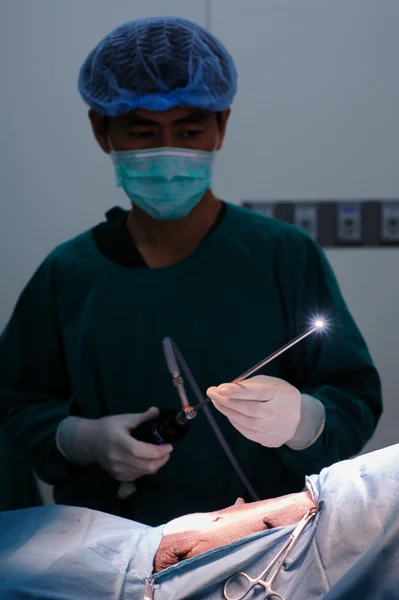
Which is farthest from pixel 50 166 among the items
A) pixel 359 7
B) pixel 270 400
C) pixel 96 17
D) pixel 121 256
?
pixel 270 400

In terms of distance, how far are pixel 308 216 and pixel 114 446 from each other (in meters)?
0.95

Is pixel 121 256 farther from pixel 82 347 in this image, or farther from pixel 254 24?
pixel 254 24

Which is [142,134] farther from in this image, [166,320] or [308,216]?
[308,216]

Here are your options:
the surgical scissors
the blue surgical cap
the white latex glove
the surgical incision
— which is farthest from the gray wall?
the surgical scissors

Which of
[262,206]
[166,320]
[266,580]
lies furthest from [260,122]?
[266,580]

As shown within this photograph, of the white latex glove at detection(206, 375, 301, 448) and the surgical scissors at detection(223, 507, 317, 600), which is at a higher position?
the white latex glove at detection(206, 375, 301, 448)

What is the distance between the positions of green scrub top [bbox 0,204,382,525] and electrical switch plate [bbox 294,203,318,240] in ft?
1.71

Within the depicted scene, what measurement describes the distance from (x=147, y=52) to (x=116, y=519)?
0.83 m

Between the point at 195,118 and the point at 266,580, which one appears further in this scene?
the point at 195,118

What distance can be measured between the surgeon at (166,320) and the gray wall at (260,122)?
0.50 meters

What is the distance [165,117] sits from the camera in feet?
4.38

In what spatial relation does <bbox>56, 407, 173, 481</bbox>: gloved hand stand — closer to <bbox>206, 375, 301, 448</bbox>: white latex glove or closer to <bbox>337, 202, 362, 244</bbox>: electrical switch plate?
<bbox>206, 375, 301, 448</bbox>: white latex glove

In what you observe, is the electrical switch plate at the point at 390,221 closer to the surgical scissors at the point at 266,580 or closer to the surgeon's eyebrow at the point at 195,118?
the surgeon's eyebrow at the point at 195,118

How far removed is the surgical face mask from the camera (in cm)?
135
